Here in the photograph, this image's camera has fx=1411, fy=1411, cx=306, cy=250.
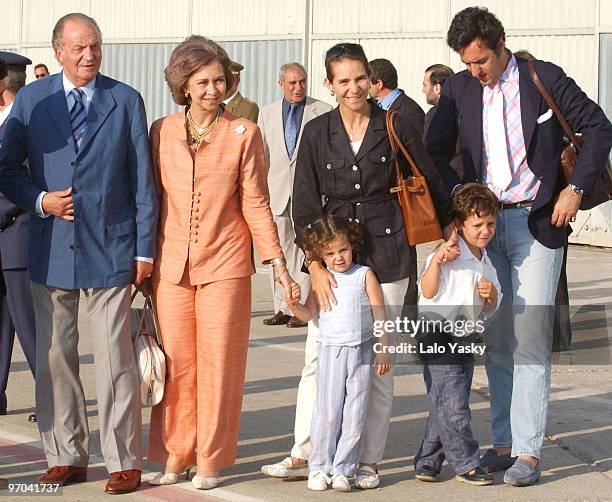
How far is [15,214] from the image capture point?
766 cm

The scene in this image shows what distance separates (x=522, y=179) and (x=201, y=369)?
1.74m

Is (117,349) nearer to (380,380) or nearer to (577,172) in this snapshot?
(380,380)

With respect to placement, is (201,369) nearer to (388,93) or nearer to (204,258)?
(204,258)

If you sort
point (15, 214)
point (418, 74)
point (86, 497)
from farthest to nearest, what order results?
point (418, 74) → point (15, 214) → point (86, 497)

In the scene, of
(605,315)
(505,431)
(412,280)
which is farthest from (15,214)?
(605,315)

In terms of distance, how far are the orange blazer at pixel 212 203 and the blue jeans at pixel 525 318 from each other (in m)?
1.12

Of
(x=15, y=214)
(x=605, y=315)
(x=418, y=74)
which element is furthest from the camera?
(x=418, y=74)

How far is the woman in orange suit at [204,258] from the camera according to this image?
20.7ft

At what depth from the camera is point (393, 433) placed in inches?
299

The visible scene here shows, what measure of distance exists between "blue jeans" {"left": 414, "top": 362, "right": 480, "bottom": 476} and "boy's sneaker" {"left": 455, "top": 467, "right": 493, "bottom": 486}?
2 centimetres

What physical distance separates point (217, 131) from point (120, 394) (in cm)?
126

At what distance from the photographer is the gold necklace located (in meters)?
6.37

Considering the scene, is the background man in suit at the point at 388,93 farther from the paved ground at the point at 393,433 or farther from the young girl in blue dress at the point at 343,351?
the young girl in blue dress at the point at 343,351

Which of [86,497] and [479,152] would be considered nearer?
[86,497]
